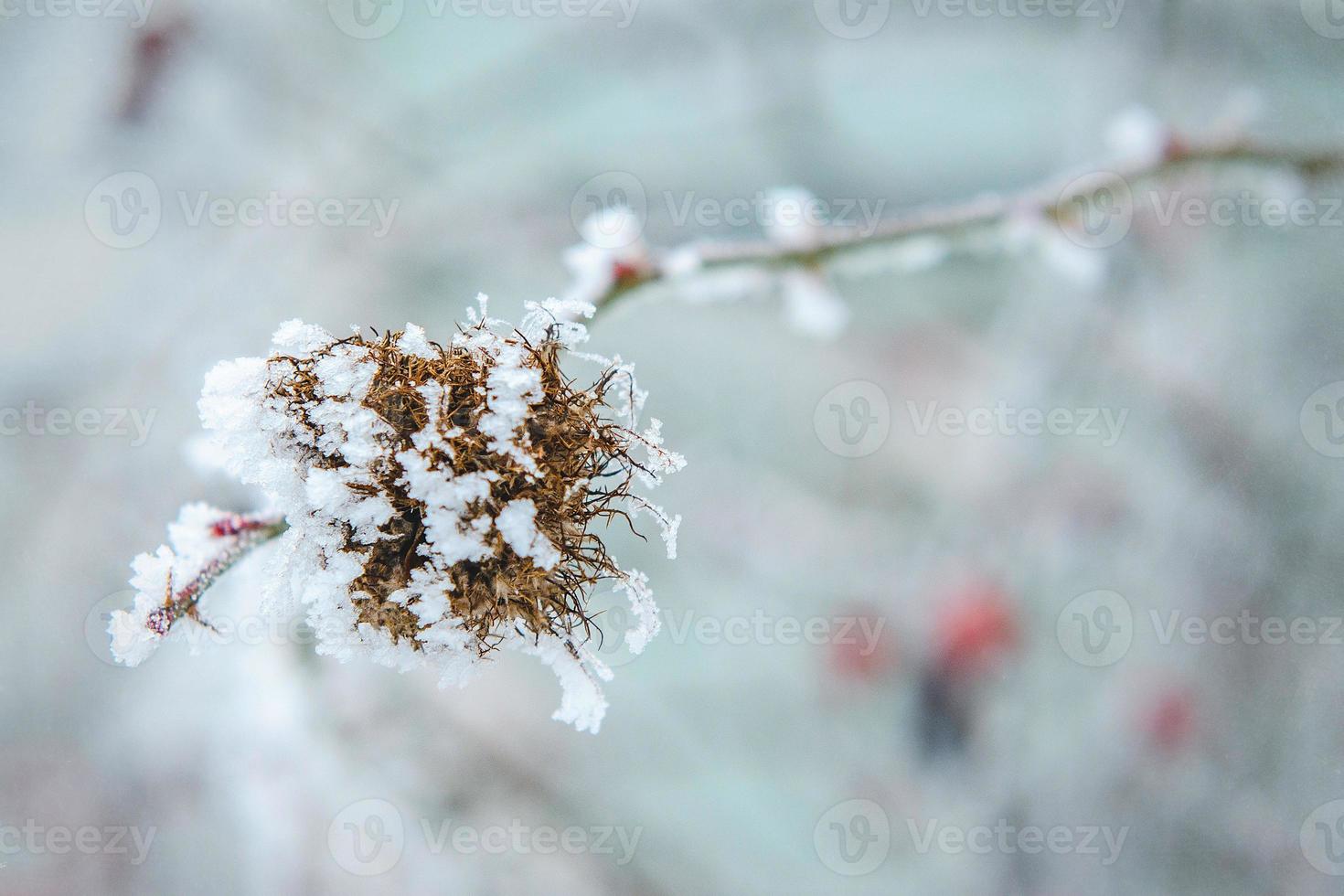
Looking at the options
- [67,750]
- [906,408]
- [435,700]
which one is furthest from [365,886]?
[906,408]

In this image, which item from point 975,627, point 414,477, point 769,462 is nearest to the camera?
point 414,477

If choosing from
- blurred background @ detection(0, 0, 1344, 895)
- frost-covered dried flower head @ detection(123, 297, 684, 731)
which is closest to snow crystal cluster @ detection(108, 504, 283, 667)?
frost-covered dried flower head @ detection(123, 297, 684, 731)

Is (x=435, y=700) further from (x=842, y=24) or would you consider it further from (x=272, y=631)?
(x=842, y=24)

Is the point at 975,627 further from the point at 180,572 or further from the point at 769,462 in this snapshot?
the point at 180,572

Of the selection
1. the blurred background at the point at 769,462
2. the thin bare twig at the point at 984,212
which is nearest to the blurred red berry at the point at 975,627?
the blurred background at the point at 769,462

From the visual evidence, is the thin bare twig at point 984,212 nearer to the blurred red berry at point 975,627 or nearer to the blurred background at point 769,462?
the blurred background at point 769,462

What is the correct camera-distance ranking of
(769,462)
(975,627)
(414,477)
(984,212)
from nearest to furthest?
(414,477) → (984,212) → (975,627) → (769,462)

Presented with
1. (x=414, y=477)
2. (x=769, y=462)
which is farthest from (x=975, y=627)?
(x=414, y=477)
